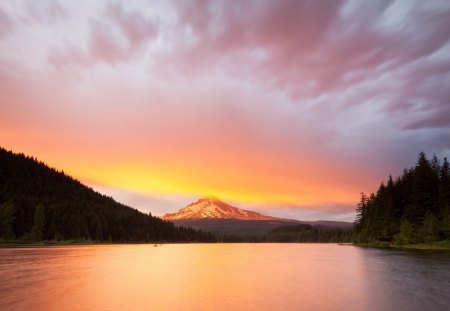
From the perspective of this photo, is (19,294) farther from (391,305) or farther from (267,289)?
(391,305)

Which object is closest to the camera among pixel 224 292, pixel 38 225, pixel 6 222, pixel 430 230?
pixel 224 292

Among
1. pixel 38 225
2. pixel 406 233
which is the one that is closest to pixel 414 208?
pixel 406 233

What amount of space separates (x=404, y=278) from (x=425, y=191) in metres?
103

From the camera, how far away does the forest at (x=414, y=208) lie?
12133cm

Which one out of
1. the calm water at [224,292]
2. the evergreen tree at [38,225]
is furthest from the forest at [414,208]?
the evergreen tree at [38,225]

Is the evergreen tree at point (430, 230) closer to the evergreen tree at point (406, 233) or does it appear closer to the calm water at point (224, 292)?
the evergreen tree at point (406, 233)

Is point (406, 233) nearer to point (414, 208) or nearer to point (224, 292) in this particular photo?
point (414, 208)

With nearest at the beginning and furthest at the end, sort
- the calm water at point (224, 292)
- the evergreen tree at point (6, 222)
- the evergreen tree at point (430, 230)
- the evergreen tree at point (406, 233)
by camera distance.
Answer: the calm water at point (224, 292) → the evergreen tree at point (430, 230) → the evergreen tree at point (406, 233) → the evergreen tree at point (6, 222)

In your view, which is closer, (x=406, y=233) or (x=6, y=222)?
(x=406, y=233)

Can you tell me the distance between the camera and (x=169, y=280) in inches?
1875

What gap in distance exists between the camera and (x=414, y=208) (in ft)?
452

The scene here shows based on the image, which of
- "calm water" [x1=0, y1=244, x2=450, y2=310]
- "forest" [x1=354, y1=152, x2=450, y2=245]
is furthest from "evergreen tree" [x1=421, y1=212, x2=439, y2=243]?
"calm water" [x1=0, y1=244, x2=450, y2=310]

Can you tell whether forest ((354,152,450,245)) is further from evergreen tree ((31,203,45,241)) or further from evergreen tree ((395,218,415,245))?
evergreen tree ((31,203,45,241))

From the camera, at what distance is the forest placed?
121 meters
